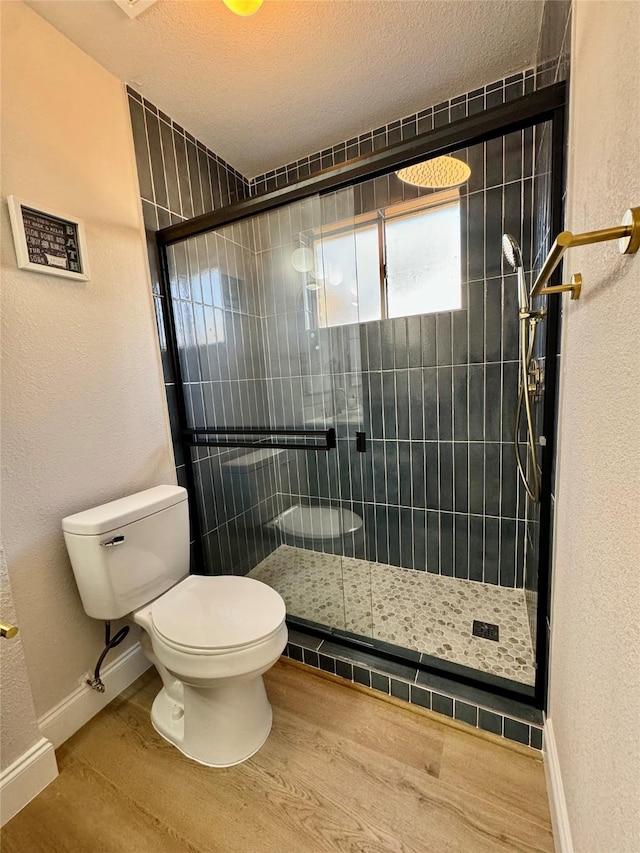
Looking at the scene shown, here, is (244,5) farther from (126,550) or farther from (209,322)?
(126,550)

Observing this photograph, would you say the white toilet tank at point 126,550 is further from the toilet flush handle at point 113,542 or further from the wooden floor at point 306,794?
the wooden floor at point 306,794

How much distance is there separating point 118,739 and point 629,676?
62.3 inches

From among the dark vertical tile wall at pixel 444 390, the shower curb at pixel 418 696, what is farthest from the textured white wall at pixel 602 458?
the dark vertical tile wall at pixel 444 390

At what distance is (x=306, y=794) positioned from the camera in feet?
3.43

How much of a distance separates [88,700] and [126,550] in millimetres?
628

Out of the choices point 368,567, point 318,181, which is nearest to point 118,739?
point 368,567

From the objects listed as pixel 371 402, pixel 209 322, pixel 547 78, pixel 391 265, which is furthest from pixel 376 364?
pixel 547 78

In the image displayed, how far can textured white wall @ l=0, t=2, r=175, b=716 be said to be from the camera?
112cm

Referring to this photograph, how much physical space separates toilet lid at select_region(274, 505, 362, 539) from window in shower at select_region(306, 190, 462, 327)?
3.20 feet

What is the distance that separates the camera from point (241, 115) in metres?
1.67

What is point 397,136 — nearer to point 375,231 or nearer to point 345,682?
point 375,231

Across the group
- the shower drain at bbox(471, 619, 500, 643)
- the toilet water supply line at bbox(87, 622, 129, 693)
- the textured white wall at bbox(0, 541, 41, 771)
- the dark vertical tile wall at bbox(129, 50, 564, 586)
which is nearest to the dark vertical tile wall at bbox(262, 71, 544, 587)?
the dark vertical tile wall at bbox(129, 50, 564, 586)

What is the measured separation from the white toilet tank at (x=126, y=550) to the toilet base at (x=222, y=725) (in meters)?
0.38

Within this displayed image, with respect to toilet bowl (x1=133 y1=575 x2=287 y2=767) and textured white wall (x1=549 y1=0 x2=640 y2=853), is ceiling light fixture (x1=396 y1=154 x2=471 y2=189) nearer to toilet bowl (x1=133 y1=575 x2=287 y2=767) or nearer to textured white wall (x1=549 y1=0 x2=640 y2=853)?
textured white wall (x1=549 y1=0 x2=640 y2=853)
